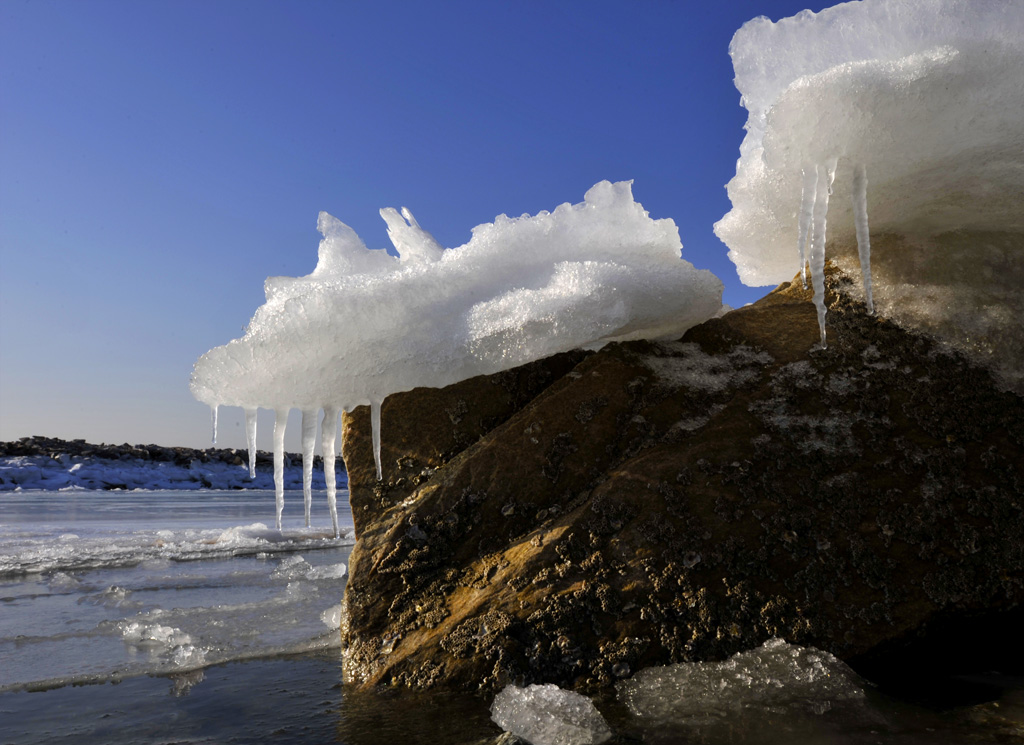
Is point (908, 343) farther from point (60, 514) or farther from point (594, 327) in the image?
point (60, 514)

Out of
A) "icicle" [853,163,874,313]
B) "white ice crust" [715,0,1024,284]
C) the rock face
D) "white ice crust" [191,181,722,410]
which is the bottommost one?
the rock face

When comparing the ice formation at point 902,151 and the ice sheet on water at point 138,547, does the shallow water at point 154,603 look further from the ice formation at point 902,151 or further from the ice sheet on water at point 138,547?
the ice formation at point 902,151

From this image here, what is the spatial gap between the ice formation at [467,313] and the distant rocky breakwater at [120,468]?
32732 mm

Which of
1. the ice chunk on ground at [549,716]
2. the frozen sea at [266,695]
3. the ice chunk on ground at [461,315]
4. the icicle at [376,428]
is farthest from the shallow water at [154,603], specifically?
the ice chunk on ground at [549,716]

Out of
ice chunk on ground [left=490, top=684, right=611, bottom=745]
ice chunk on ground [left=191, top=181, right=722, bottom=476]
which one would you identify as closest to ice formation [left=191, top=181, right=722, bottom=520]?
→ ice chunk on ground [left=191, top=181, right=722, bottom=476]

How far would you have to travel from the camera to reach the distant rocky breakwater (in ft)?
117

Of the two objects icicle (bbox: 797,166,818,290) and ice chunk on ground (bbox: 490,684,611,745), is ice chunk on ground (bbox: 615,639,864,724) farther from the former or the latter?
icicle (bbox: 797,166,818,290)

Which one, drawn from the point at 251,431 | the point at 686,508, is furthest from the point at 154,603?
the point at 686,508

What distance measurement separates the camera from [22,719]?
2.27 meters

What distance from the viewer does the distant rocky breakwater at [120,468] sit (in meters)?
35.6

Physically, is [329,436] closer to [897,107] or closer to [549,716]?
[549,716]

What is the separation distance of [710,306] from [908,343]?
860 mm

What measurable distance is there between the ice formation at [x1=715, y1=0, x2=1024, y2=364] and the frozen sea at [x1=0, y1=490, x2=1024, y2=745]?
143cm

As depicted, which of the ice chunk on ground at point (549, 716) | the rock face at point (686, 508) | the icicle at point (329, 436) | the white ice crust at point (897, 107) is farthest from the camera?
the icicle at point (329, 436)
